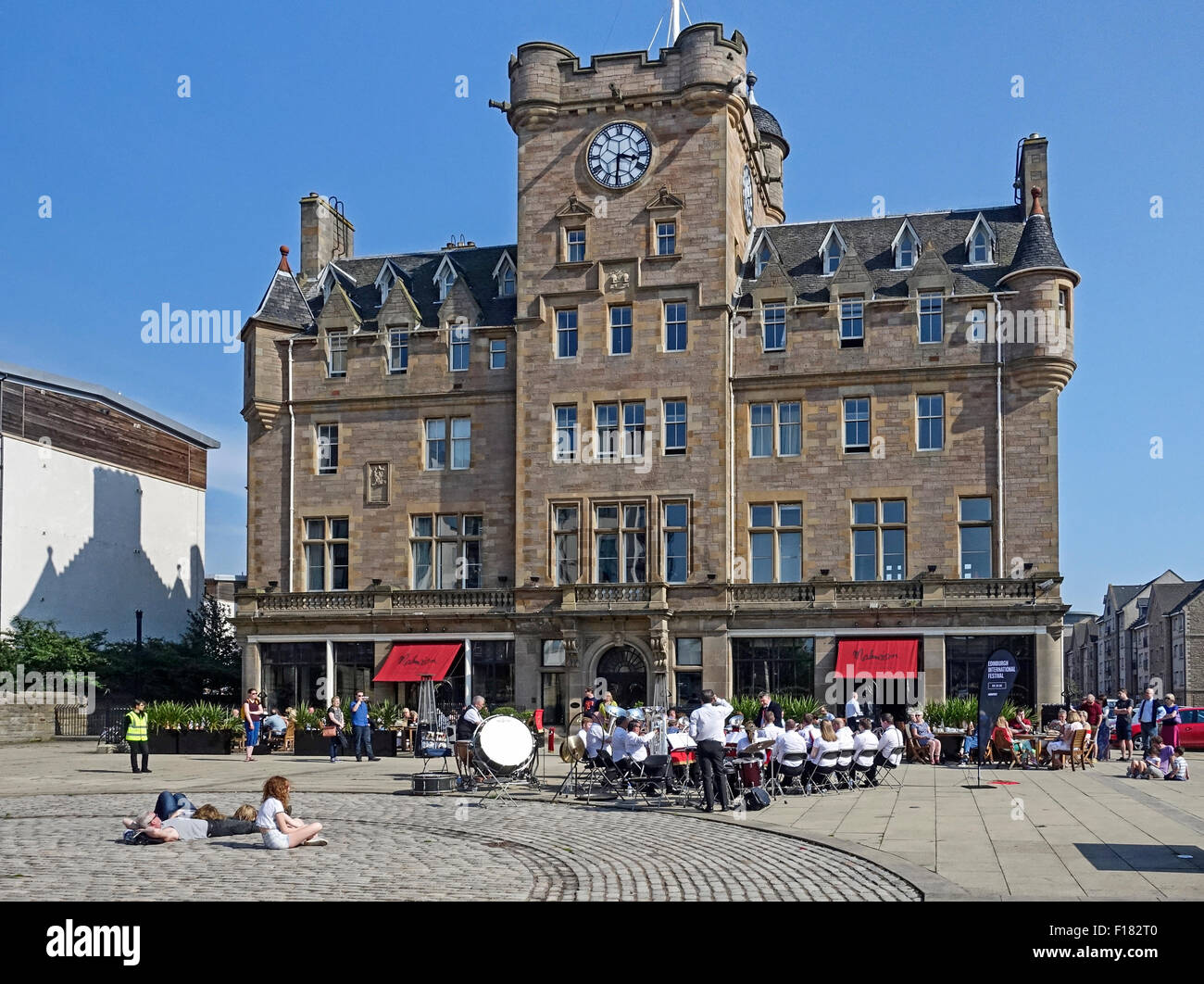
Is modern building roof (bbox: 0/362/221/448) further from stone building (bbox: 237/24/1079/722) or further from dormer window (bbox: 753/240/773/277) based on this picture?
dormer window (bbox: 753/240/773/277)

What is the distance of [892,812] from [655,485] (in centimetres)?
2489

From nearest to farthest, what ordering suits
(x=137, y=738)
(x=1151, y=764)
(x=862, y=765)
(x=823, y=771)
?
(x=823, y=771) → (x=862, y=765) → (x=1151, y=764) → (x=137, y=738)

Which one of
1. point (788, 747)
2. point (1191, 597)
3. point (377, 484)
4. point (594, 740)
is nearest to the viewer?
point (788, 747)

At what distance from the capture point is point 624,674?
141 feet

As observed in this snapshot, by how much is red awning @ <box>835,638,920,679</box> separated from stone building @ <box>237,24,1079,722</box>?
0.35 ft

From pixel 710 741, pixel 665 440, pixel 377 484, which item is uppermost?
pixel 665 440

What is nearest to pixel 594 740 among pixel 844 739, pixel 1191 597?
pixel 844 739

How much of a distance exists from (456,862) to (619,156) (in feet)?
113

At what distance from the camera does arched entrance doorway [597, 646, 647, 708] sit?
42.8 m

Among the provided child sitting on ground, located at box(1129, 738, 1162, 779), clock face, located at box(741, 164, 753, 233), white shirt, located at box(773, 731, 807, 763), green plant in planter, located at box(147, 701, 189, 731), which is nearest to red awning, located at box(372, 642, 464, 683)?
green plant in planter, located at box(147, 701, 189, 731)

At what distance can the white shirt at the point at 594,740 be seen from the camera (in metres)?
22.6

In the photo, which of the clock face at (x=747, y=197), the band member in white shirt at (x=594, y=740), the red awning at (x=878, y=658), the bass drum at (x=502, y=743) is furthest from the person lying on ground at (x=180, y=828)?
the clock face at (x=747, y=197)

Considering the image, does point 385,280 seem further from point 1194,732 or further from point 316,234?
point 1194,732

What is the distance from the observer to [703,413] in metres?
43.2
